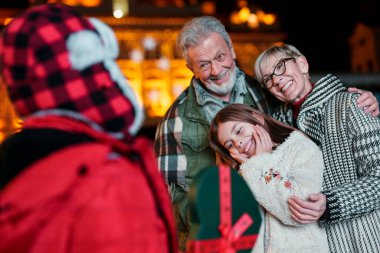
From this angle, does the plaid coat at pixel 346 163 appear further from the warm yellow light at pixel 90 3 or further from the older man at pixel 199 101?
the warm yellow light at pixel 90 3

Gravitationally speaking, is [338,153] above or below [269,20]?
above

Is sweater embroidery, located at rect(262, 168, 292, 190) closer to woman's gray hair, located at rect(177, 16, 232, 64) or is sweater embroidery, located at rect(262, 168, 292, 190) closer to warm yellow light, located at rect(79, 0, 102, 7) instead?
woman's gray hair, located at rect(177, 16, 232, 64)

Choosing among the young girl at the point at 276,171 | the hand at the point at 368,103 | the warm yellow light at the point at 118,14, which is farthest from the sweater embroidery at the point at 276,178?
the warm yellow light at the point at 118,14

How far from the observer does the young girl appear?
4.60 ft

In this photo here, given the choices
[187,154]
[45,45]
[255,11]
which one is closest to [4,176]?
[45,45]

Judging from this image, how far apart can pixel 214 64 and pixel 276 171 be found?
560mm

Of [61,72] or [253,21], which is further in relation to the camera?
[253,21]

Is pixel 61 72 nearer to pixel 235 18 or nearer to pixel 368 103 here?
pixel 368 103

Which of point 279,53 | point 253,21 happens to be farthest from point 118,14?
point 279,53

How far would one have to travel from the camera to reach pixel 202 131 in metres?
1.89

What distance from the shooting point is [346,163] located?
1.58m

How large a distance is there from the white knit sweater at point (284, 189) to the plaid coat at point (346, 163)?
9 cm

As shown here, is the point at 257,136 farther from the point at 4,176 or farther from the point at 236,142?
the point at 4,176

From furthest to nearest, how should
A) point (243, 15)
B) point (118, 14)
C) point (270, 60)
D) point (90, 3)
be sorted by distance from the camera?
1. point (243, 15)
2. point (90, 3)
3. point (118, 14)
4. point (270, 60)
